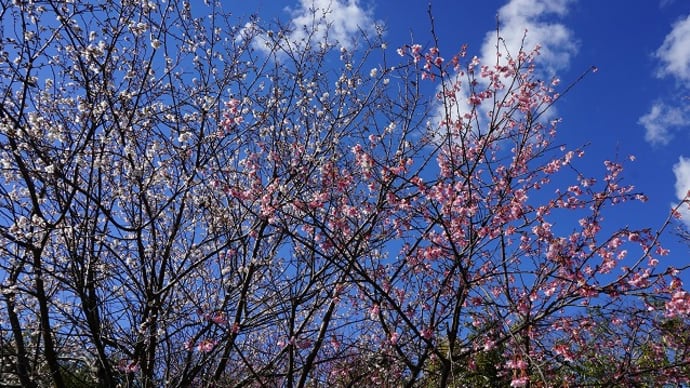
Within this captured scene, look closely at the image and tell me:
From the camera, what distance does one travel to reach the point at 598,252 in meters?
5.09

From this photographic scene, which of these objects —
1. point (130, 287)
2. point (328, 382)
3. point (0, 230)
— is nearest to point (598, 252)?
point (328, 382)

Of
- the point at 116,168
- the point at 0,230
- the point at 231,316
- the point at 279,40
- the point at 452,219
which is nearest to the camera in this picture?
the point at 0,230

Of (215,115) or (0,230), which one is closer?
(0,230)

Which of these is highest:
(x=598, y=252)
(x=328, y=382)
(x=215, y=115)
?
(x=215, y=115)

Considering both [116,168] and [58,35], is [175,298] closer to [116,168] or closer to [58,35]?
[116,168]

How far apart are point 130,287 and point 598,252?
425cm

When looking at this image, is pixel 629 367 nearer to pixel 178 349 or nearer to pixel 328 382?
pixel 328 382

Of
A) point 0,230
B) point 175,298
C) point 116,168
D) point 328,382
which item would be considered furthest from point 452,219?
point 0,230

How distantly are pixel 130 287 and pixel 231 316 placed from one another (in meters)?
0.98

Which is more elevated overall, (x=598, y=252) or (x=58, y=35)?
(x=58, y=35)

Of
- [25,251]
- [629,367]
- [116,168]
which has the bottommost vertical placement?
[629,367]

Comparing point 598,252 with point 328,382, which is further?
point 328,382

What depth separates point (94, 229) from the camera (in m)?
5.19

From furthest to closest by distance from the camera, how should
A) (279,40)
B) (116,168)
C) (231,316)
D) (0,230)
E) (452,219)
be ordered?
1. (279,40)
2. (116,168)
3. (231,316)
4. (452,219)
5. (0,230)
